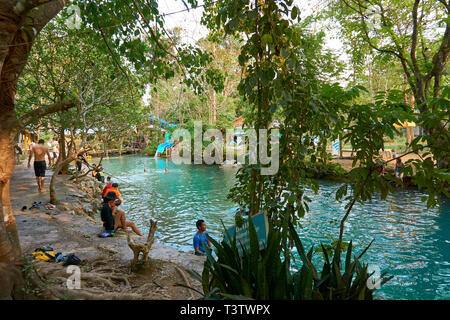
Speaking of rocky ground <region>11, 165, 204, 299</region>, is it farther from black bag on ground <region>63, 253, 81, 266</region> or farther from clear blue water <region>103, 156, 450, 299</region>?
clear blue water <region>103, 156, 450, 299</region>

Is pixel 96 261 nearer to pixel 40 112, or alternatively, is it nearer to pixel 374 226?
pixel 40 112

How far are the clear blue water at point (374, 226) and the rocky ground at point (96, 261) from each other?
1615 millimetres

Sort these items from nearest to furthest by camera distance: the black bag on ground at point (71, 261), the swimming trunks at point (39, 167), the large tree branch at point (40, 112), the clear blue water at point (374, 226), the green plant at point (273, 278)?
the green plant at point (273, 278), the large tree branch at point (40, 112), the black bag on ground at point (71, 261), the clear blue water at point (374, 226), the swimming trunks at point (39, 167)

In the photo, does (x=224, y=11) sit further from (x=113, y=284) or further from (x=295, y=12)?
(x=113, y=284)

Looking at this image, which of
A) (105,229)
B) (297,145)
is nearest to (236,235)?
(297,145)

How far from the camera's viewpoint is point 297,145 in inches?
96.9

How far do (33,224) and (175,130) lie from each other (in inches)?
674

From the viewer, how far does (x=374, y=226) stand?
8703mm

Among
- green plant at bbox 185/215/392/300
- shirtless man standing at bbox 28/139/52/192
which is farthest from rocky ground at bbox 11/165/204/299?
shirtless man standing at bbox 28/139/52/192

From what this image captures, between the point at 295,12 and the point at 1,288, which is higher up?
the point at 295,12

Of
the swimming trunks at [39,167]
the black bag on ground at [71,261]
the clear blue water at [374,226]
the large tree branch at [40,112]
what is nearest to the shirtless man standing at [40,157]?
the swimming trunks at [39,167]

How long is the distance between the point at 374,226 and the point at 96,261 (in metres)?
8.26

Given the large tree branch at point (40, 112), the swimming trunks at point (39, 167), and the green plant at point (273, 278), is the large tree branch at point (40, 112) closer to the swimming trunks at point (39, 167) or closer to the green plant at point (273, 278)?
the green plant at point (273, 278)

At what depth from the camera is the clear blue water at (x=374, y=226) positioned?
18.6 feet
